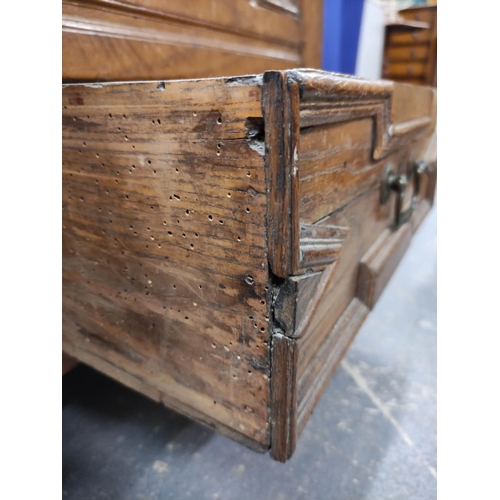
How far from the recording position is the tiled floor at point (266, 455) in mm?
605

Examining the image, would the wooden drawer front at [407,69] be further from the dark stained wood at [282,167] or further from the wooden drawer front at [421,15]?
the dark stained wood at [282,167]

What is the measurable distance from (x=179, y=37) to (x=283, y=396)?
25.8 inches

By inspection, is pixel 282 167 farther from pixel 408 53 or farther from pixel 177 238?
pixel 408 53

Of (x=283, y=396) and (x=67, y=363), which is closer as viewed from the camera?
(x=283, y=396)

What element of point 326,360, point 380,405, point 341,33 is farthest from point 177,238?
point 341,33

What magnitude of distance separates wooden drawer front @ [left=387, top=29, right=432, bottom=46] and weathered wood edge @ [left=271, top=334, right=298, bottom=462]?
1.48 m

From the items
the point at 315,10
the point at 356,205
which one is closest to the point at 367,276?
the point at 356,205

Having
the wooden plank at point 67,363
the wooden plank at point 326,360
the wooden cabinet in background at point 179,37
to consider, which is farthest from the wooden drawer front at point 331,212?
the wooden plank at point 67,363

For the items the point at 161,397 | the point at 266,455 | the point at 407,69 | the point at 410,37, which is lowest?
the point at 266,455

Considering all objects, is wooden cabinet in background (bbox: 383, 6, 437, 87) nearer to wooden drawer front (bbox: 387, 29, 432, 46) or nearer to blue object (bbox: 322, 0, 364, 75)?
wooden drawer front (bbox: 387, 29, 432, 46)

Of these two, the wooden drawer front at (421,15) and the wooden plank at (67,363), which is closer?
the wooden plank at (67,363)

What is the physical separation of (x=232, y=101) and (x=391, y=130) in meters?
0.35

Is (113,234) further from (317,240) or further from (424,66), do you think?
(424,66)

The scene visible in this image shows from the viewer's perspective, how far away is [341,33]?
1.32 m
